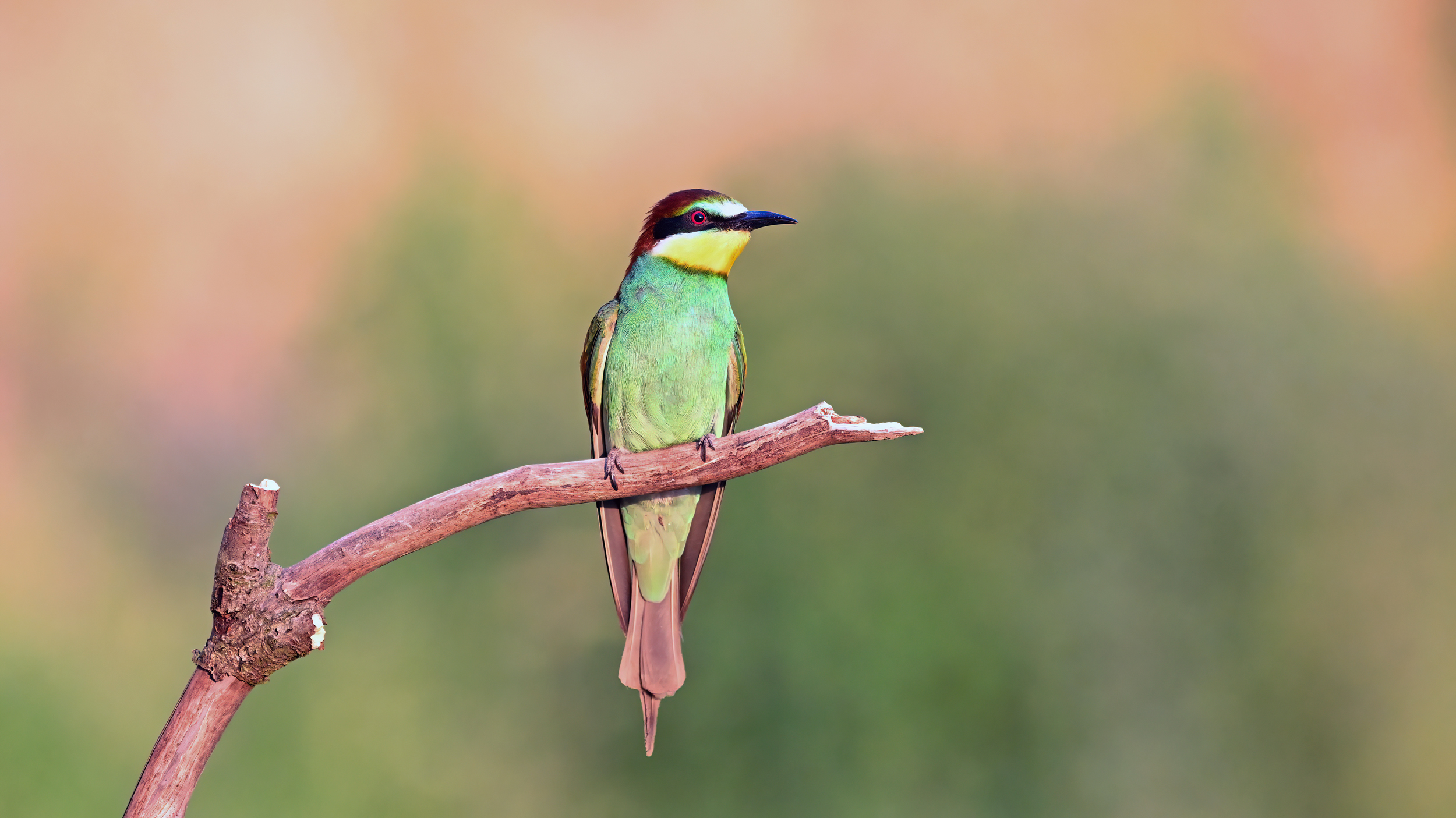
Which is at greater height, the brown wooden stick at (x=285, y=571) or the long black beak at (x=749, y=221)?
the long black beak at (x=749, y=221)

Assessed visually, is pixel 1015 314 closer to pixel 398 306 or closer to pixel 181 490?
pixel 398 306

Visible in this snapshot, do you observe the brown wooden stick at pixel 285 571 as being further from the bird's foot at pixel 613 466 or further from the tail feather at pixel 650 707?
the tail feather at pixel 650 707

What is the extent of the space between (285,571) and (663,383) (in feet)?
2.33

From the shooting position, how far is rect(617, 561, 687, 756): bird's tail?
6.32ft

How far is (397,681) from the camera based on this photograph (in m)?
3.14

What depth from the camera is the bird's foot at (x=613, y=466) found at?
165 cm

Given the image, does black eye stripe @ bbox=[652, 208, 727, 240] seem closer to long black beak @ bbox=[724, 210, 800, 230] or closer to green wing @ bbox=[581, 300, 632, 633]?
long black beak @ bbox=[724, 210, 800, 230]

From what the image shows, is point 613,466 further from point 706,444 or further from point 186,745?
point 186,745

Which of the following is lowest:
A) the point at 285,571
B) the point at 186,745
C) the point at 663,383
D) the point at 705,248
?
the point at 186,745

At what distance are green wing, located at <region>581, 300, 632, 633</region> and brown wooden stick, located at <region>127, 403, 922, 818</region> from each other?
0.38m

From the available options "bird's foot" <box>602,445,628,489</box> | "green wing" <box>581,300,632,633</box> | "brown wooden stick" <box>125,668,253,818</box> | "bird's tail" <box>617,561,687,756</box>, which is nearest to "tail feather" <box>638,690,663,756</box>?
"bird's tail" <box>617,561,687,756</box>

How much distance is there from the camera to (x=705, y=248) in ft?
6.19

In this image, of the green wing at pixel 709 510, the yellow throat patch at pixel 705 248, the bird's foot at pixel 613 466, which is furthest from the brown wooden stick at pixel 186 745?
the yellow throat patch at pixel 705 248

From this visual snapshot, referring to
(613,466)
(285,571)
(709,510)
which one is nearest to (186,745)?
(285,571)
